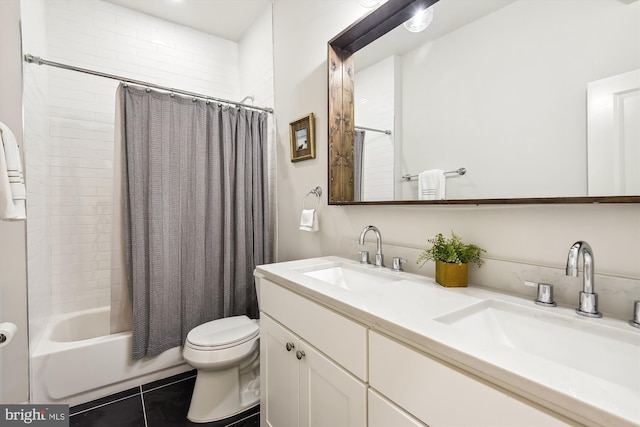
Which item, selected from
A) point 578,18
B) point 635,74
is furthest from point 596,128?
point 578,18

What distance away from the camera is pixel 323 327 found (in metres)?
0.96

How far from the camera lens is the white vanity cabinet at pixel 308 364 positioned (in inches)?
33.1

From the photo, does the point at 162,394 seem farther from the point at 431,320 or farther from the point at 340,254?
the point at 431,320

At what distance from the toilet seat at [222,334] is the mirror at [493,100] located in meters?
0.95

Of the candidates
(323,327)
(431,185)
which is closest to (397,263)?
(431,185)

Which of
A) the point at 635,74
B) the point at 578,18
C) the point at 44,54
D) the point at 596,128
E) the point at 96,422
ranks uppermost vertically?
the point at 44,54

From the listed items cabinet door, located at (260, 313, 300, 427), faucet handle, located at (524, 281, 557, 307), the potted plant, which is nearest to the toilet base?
cabinet door, located at (260, 313, 300, 427)

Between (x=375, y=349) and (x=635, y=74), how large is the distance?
960 millimetres

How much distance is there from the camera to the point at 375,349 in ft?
2.52

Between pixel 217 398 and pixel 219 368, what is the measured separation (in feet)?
0.63

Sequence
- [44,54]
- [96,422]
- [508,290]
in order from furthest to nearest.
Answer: [44,54], [96,422], [508,290]

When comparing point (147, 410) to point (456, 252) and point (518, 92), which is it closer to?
point (456, 252)

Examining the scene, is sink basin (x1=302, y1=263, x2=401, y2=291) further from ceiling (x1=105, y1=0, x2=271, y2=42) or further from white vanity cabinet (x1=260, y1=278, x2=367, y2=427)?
ceiling (x1=105, y1=0, x2=271, y2=42)

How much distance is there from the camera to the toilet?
1536 mm
